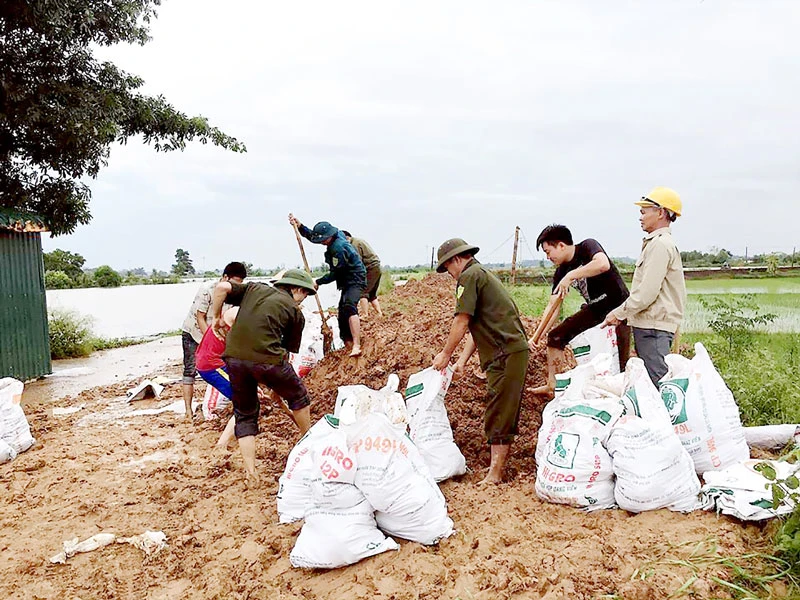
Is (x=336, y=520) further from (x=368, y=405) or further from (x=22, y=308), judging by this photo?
(x=22, y=308)

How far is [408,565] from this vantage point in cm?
288

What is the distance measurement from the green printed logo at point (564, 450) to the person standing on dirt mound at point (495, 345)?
630 millimetres

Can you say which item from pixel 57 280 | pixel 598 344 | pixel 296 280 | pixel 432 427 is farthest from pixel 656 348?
pixel 57 280

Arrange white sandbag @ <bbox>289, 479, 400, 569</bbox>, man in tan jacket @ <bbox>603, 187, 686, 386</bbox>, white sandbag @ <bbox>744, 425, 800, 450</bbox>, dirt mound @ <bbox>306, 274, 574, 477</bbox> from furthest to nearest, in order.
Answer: dirt mound @ <bbox>306, 274, 574, 477</bbox>, man in tan jacket @ <bbox>603, 187, 686, 386</bbox>, white sandbag @ <bbox>744, 425, 800, 450</bbox>, white sandbag @ <bbox>289, 479, 400, 569</bbox>

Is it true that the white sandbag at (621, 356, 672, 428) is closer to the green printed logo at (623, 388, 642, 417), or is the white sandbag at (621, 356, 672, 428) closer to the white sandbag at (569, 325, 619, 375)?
the green printed logo at (623, 388, 642, 417)

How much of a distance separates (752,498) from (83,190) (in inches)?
408

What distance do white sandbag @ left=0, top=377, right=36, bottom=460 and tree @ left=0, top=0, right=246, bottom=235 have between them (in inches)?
196

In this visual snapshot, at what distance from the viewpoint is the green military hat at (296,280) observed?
15.0 ft

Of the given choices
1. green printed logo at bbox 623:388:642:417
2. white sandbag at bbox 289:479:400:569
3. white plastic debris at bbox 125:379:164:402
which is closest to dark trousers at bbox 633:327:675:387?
green printed logo at bbox 623:388:642:417

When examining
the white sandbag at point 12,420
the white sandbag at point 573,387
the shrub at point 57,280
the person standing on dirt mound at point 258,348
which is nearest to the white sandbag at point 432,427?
the white sandbag at point 573,387

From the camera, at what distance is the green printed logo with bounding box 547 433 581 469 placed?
3.15 meters

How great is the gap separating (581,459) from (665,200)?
75.4 inches

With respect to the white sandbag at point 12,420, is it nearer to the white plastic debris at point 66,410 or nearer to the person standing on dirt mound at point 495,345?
the white plastic debris at point 66,410

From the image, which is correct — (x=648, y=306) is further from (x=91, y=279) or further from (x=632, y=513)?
(x=91, y=279)
